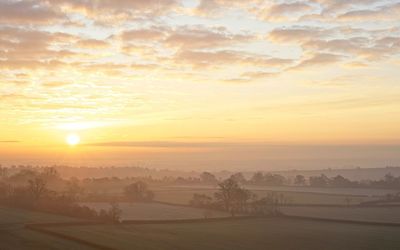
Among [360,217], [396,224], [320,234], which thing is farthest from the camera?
[360,217]

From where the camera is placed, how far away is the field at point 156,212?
78.6 m

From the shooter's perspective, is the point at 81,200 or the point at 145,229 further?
the point at 81,200

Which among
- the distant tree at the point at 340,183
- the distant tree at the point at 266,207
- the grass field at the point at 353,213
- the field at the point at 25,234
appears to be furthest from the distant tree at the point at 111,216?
the distant tree at the point at 340,183

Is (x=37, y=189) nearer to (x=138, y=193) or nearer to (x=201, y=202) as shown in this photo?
(x=138, y=193)

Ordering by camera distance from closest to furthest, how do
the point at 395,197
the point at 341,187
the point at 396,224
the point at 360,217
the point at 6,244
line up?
the point at 6,244 < the point at 396,224 < the point at 360,217 < the point at 395,197 < the point at 341,187

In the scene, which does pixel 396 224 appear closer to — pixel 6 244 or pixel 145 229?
pixel 145 229

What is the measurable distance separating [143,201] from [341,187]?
73480 mm

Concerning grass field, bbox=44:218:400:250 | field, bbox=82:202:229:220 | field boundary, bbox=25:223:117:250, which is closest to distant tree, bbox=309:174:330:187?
field, bbox=82:202:229:220

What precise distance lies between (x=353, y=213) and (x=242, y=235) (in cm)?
3246

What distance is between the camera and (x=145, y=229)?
6353cm

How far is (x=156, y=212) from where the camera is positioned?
85.8 metres

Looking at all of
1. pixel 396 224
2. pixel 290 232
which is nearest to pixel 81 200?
pixel 290 232

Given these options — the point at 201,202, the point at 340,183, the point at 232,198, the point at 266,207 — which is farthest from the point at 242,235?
the point at 340,183

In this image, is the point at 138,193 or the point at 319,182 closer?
the point at 138,193
